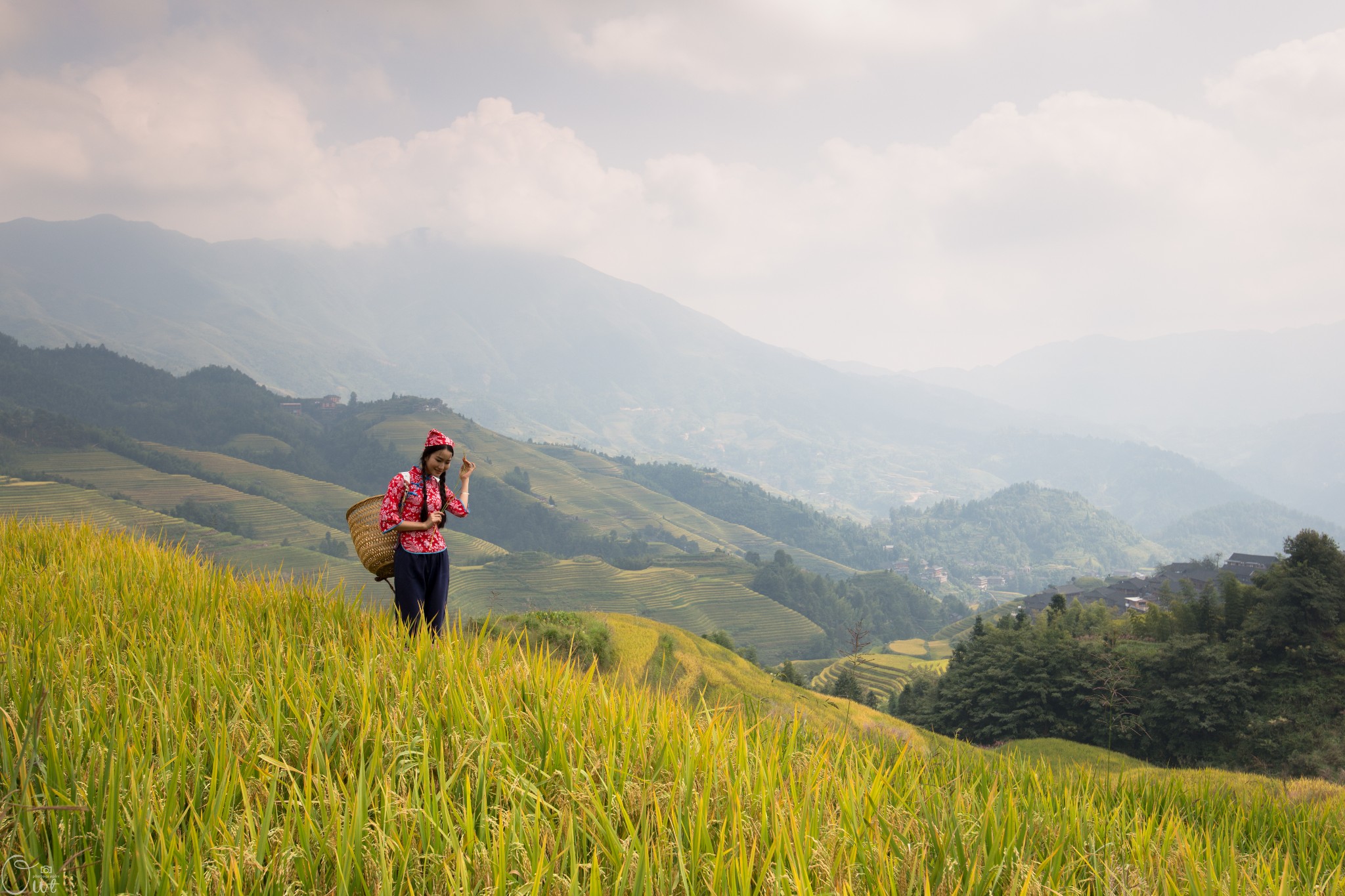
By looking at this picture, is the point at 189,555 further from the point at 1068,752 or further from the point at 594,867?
the point at 1068,752

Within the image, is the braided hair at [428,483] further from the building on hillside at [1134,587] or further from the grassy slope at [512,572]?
the building on hillside at [1134,587]

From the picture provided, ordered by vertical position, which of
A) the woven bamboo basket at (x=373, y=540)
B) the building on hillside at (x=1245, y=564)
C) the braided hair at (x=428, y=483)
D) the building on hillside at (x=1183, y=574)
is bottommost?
the building on hillside at (x=1183, y=574)

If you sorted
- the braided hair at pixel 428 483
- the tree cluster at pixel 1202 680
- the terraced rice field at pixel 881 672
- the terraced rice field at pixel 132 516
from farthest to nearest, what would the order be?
1. the terraced rice field at pixel 132 516
2. the terraced rice field at pixel 881 672
3. the tree cluster at pixel 1202 680
4. the braided hair at pixel 428 483

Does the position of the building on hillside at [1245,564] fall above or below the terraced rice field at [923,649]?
above

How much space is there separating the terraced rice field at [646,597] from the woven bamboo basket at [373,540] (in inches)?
4755

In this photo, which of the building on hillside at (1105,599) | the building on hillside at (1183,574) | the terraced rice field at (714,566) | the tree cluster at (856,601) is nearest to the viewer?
the building on hillside at (1105,599)

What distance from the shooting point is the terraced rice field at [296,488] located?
168500 mm

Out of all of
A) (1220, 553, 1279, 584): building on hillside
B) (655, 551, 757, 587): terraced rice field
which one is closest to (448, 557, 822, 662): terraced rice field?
(655, 551, 757, 587): terraced rice field

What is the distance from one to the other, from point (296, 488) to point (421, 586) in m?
204

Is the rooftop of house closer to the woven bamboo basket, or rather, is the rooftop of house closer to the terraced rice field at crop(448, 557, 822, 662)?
the terraced rice field at crop(448, 557, 822, 662)

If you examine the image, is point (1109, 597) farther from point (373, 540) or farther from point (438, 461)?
point (373, 540)

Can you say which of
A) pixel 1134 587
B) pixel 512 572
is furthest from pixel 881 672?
pixel 512 572

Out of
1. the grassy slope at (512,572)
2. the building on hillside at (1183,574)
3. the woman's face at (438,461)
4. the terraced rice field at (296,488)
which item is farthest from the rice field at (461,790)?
the terraced rice field at (296,488)

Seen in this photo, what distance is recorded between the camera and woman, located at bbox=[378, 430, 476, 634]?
17.8 ft
